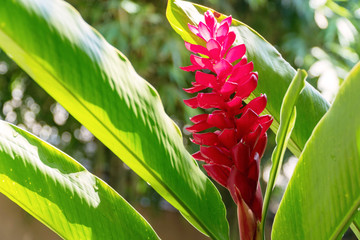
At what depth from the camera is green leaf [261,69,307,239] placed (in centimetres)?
38

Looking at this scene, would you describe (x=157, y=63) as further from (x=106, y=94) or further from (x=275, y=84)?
(x=106, y=94)

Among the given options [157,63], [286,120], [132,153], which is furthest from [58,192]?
[157,63]

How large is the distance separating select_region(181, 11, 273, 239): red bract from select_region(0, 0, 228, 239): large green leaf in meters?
0.03

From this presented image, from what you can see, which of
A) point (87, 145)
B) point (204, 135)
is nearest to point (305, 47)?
point (87, 145)

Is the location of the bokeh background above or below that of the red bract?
below

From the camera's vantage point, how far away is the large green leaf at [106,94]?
0.34 meters

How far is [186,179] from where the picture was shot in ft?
1.48

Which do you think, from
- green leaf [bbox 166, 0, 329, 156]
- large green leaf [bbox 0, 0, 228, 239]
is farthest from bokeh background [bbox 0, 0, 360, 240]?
large green leaf [bbox 0, 0, 228, 239]

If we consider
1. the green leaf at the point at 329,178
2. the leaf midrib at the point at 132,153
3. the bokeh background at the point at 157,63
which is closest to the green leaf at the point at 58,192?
the leaf midrib at the point at 132,153

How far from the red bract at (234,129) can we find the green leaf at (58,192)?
0.10m

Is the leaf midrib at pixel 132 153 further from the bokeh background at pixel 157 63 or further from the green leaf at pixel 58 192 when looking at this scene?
the bokeh background at pixel 157 63

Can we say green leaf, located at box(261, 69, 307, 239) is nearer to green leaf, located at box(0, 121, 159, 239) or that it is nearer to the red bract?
the red bract

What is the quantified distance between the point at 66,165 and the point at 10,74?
3995 mm

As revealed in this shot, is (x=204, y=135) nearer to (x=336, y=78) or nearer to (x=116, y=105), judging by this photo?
(x=116, y=105)
